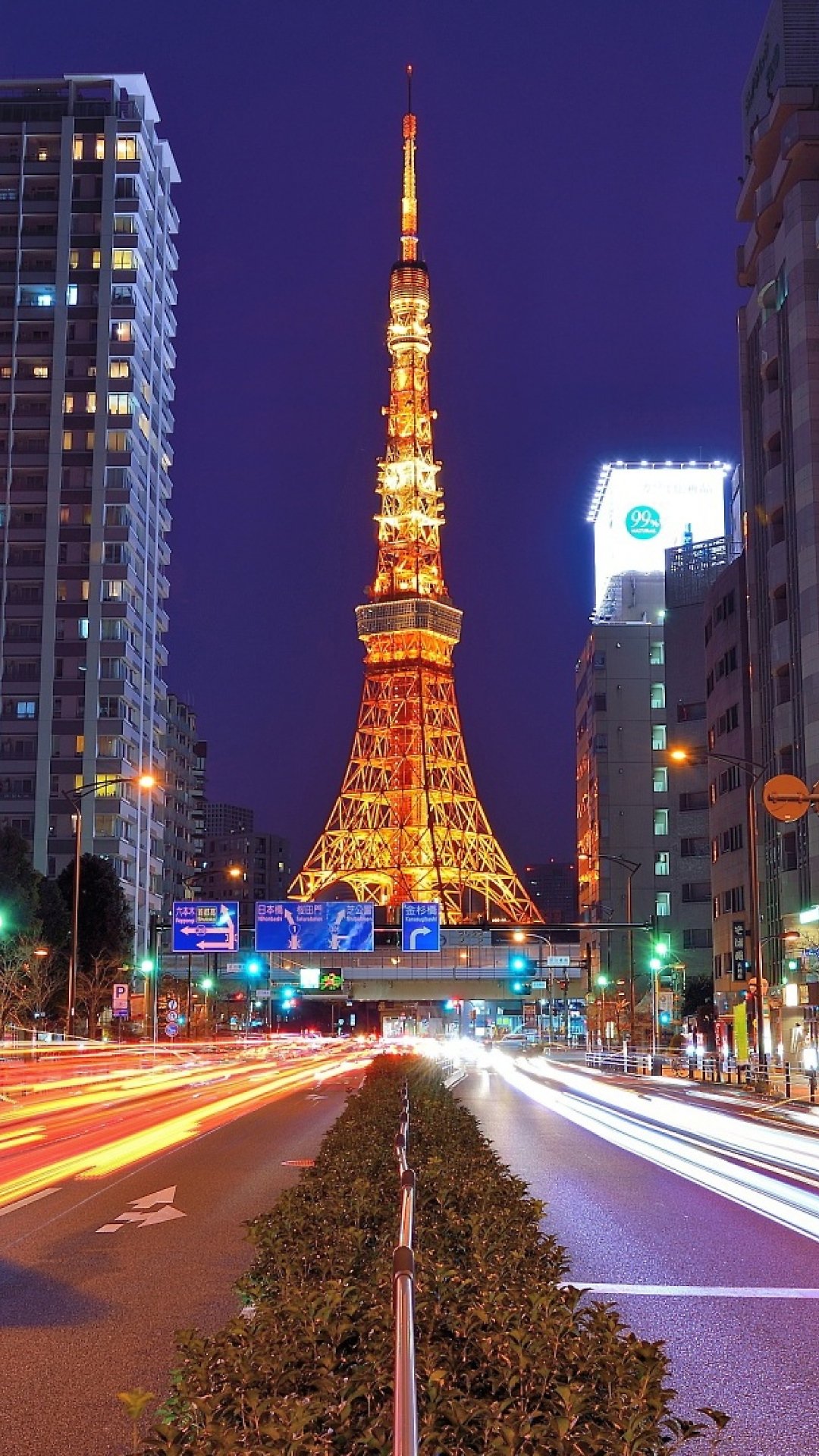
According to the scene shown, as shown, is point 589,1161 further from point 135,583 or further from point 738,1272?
point 135,583

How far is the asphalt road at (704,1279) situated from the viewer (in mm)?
7840

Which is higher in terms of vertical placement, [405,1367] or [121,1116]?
[405,1367]

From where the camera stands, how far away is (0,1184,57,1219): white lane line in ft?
51.8

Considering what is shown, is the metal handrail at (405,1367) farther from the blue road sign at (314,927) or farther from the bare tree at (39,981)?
the bare tree at (39,981)

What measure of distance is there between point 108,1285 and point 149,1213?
4479 mm

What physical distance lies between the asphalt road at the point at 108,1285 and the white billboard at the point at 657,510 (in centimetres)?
12373

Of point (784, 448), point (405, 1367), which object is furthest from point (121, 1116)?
point (784, 448)

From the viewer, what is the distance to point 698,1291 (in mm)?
11383

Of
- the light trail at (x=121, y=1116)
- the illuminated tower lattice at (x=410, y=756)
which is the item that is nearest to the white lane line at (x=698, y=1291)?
the light trail at (x=121, y=1116)

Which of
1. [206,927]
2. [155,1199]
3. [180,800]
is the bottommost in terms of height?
[155,1199]

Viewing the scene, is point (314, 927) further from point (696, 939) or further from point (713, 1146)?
point (696, 939)

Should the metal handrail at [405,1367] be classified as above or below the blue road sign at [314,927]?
below

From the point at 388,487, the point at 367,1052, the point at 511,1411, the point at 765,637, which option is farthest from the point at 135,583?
the point at 511,1411

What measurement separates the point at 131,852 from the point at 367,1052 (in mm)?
30502
